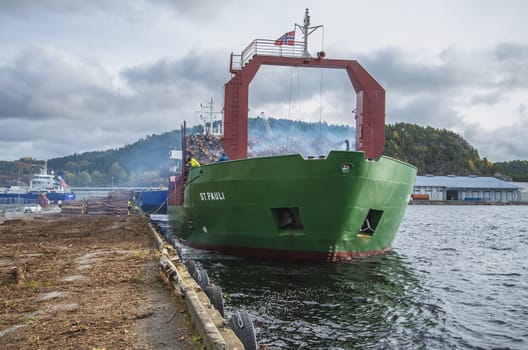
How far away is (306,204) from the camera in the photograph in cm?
1126

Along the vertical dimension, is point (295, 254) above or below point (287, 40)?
below

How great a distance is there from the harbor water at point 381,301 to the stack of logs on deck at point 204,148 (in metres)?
9.39

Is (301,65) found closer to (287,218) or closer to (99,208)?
(287,218)

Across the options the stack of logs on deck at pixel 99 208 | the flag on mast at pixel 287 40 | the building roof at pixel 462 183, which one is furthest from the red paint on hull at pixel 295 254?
the building roof at pixel 462 183

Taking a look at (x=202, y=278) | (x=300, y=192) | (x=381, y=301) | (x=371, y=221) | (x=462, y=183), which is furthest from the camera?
(x=462, y=183)

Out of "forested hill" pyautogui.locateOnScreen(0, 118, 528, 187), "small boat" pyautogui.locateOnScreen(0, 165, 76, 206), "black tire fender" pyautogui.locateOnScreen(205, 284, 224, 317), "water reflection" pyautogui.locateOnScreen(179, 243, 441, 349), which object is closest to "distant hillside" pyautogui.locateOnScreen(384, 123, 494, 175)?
"forested hill" pyautogui.locateOnScreen(0, 118, 528, 187)

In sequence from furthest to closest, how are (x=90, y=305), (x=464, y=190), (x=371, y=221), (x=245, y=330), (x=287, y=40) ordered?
1. (x=464, y=190)
2. (x=287, y=40)
3. (x=371, y=221)
4. (x=90, y=305)
5. (x=245, y=330)

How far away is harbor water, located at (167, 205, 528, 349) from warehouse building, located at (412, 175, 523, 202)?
3140 inches

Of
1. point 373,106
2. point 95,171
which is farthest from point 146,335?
point 95,171

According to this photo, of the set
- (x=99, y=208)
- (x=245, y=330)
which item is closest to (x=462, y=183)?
(x=99, y=208)

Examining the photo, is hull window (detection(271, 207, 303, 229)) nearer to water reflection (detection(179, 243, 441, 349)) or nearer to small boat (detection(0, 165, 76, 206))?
water reflection (detection(179, 243, 441, 349))

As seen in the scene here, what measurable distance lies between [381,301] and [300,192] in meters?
3.58

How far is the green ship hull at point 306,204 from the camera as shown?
11047 millimetres

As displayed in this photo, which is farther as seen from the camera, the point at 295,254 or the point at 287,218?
the point at 287,218
